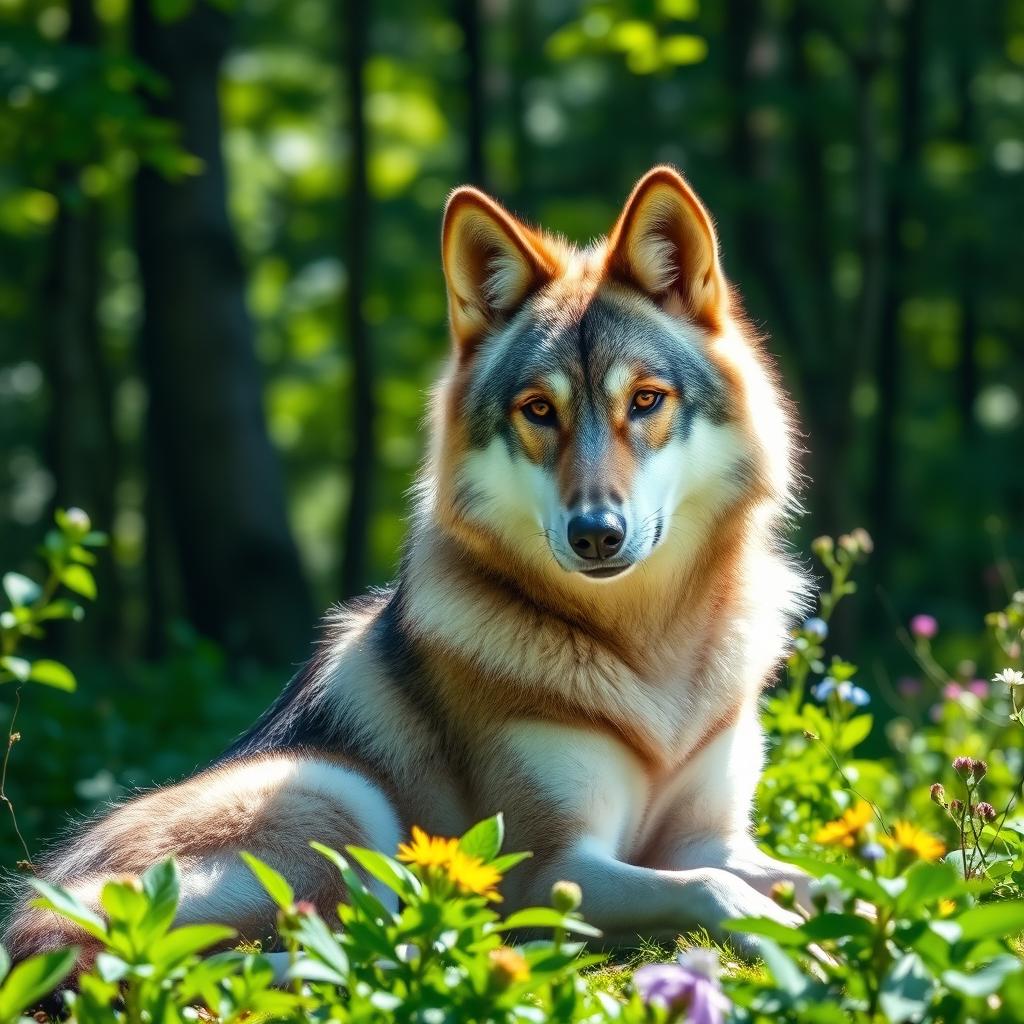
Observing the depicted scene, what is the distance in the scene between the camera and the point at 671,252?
180 inches

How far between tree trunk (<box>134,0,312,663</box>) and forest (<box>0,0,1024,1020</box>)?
3 centimetres

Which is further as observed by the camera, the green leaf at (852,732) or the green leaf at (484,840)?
the green leaf at (852,732)

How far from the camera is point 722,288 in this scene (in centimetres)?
462

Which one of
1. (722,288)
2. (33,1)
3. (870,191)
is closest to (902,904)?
(722,288)

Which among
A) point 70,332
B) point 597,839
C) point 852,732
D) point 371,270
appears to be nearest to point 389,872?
point 597,839

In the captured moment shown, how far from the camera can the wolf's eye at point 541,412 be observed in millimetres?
4258

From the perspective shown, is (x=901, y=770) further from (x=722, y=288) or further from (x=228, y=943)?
(x=228, y=943)

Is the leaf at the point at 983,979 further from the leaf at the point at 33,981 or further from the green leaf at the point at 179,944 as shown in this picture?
the leaf at the point at 33,981

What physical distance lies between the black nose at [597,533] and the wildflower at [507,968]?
1599mm

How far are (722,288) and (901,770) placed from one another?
2.96 m

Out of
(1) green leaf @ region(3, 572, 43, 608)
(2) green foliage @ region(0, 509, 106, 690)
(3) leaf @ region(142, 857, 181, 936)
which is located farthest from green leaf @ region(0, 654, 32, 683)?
(3) leaf @ region(142, 857, 181, 936)

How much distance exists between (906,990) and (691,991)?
37 centimetres

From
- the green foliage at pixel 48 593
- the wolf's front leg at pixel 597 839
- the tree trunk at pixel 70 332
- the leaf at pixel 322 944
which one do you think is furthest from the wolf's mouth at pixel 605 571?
the tree trunk at pixel 70 332

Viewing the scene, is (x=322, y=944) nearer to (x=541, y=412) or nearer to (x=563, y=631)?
(x=563, y=631)
